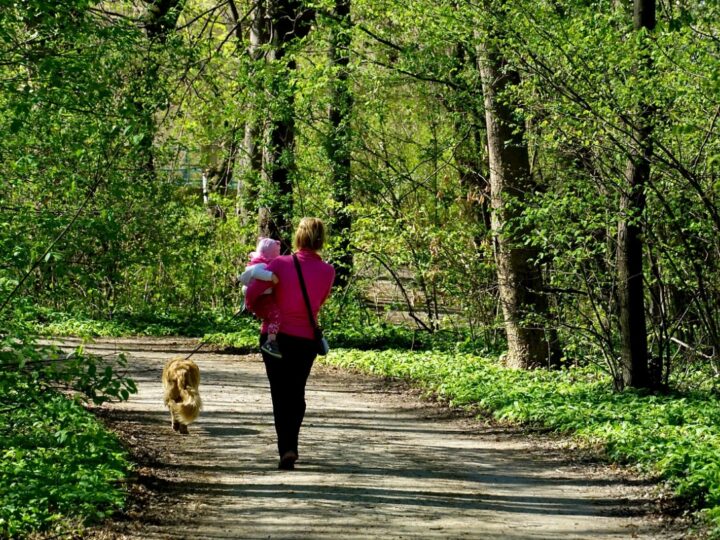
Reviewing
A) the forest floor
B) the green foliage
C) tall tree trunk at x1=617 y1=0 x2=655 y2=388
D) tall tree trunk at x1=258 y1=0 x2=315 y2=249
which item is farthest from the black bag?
tall tree trunk at x1=258 y1=0 x2=315 y2=249

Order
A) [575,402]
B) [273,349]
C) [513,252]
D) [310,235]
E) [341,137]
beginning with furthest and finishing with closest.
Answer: [341,137], [513,252], [575,402], [310,235], [273,349]

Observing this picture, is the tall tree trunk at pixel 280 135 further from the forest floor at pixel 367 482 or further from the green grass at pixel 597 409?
the forest floor at pixel 367 482

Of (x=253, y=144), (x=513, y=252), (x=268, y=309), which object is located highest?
(x=253, y=144)

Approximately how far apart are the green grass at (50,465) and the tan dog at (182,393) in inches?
45.3

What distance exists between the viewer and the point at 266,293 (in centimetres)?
907

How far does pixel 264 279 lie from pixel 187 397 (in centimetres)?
251

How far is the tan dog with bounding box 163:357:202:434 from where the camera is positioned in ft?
35.6

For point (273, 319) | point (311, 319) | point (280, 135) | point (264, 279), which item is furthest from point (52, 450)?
point (280, 135)

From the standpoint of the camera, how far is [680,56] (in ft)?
36.2

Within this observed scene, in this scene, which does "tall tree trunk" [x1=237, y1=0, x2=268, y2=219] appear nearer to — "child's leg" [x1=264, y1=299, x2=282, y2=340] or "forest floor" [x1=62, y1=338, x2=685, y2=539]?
"forest floor" [x1=62, y1=338, x2=685, y2=539]

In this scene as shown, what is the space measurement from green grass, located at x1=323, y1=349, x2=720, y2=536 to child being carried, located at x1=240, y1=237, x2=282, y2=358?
354 cm

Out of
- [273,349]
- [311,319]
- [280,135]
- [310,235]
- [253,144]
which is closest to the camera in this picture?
[273,349]

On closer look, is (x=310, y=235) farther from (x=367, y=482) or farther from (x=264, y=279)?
(x=367, y=482)

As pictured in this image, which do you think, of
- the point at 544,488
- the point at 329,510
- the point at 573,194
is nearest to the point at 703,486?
the point at 544,488
